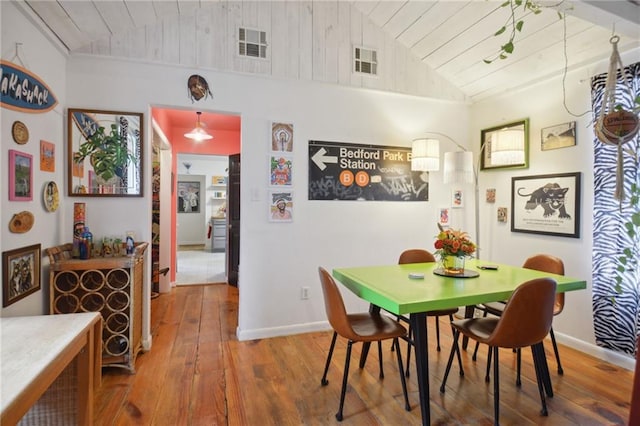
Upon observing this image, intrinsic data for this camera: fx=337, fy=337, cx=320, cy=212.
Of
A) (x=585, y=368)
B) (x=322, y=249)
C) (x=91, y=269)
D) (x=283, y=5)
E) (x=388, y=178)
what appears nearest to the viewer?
(x=91, y=269)

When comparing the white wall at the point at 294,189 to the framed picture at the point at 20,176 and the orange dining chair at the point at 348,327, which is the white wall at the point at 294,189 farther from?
the orange dining chair at the point at 348,327

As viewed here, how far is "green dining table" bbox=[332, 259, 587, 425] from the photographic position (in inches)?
71.9

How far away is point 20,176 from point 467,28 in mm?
3594

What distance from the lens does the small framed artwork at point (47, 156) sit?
2.26 meters

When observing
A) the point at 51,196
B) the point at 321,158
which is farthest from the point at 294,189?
the point at 51,196

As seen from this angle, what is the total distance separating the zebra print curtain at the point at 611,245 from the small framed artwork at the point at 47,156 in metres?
3.97

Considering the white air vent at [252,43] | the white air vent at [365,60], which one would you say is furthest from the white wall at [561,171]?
the white air vent at [252,43]

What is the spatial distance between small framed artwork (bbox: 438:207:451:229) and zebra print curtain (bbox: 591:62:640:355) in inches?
55.1

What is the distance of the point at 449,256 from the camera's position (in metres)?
2.44

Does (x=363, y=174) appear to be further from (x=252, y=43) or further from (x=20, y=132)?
(x=20, y=132)

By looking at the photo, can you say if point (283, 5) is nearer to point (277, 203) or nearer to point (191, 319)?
point (277, 203)

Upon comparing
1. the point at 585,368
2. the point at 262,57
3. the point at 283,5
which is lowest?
the point at 585,368

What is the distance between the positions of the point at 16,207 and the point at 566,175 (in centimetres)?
413

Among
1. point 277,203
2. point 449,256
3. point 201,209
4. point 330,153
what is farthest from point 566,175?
point 201,209
